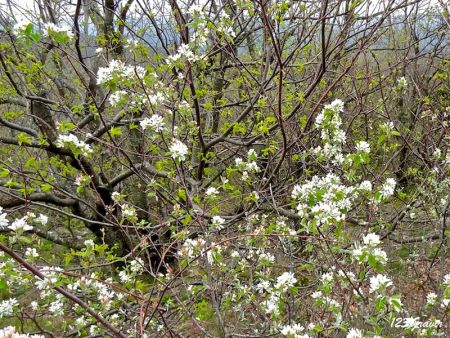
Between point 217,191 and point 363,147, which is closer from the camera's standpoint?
point 363,147

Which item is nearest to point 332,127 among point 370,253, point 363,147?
point 363,147

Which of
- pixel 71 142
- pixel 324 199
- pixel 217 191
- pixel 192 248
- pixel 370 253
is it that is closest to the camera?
pixel 370 253

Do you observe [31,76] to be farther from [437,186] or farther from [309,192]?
[437,186]

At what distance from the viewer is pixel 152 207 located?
6855mm

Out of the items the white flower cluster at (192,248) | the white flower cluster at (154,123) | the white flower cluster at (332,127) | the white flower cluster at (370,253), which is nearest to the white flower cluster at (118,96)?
the white flower cluster at (154,123)

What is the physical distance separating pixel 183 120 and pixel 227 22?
96 centimetres

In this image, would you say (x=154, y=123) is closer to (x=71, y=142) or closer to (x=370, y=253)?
(x=71, y=142)

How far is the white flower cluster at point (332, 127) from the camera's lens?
282 cm

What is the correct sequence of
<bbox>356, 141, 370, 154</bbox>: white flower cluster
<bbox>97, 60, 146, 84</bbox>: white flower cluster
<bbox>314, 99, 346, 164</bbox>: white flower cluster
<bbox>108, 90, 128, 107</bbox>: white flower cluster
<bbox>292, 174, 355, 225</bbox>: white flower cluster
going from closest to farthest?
<bbox>292, 174, 355, 225</bbox>: white flower cluster
<bbox>356, 141, 370, 154</bbox>: white flower cluster
<bbox>314, 99, 346, 164</bbox>: white flower cluster
<bbox>97, 60, 146, 84</bbox>: white flower cluster
<bbox>108, 90, 128, 107</bbox>: white flower cluster

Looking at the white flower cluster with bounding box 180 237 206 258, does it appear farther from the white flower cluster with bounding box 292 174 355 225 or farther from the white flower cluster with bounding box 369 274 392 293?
the white flower cluster with bounding box 369 274 392 293

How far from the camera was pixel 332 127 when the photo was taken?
2922mm

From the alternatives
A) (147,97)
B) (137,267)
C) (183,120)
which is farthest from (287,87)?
(137,267)

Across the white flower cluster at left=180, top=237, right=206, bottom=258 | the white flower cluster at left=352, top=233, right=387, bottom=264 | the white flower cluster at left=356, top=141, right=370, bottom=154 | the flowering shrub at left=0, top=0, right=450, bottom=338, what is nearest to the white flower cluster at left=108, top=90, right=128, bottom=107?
the flowering shrub at left=0, top=0, right=450, bottom=338

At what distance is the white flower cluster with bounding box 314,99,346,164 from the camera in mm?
2824
